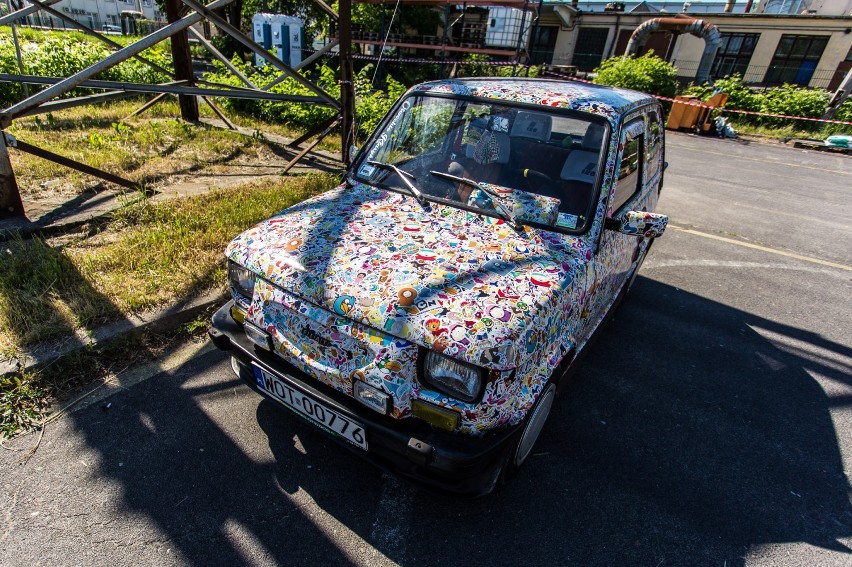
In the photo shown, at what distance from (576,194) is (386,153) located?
1.24 meters

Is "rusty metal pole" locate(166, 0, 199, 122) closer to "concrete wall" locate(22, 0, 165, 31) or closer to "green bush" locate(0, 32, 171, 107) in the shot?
"green bush" locate(0, 32, 171, 107)

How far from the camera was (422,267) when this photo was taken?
201 centimetres

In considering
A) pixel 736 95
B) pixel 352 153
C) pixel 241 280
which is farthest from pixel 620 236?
pixel 736 95

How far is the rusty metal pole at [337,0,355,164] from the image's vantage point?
555 cm

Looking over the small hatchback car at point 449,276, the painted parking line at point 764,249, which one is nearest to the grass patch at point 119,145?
the small hatchback car at point 449,276

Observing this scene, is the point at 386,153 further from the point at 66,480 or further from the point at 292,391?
the point at 66,480

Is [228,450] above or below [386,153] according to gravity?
below

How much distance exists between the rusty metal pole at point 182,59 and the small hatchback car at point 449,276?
228 inches

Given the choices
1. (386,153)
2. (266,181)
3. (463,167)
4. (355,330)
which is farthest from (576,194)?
(266,181)

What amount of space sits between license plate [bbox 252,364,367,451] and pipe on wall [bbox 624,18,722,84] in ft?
69.4

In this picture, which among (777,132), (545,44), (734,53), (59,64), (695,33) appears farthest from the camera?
(545,44)

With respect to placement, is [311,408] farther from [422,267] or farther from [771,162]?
[771,162]

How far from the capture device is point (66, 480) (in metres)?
2.12

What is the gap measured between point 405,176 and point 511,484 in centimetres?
184
